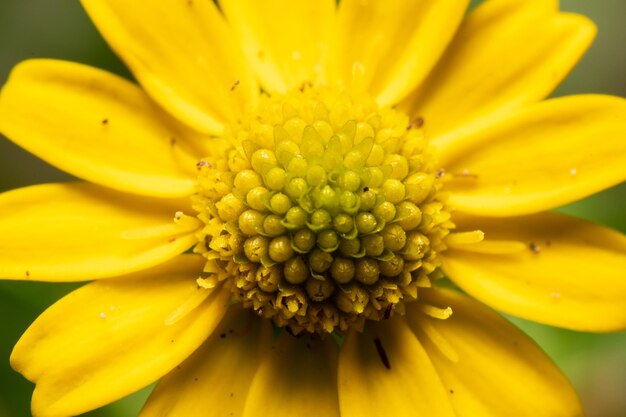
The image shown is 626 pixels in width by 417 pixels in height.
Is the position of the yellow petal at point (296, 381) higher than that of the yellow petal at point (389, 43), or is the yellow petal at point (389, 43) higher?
the yellow petal at point (389, 43)

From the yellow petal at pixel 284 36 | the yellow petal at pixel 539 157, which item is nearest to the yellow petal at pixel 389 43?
the yellow petal at pixel 284 36

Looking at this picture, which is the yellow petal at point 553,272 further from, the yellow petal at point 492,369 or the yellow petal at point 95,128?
the yellow petal at point 95,128

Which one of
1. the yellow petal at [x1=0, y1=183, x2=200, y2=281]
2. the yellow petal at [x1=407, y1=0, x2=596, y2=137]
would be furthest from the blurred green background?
the yellow petal at [x1=407, y1=0, x2=596, y2=137]

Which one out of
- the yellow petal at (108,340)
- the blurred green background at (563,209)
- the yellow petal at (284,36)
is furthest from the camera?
the blurred green background at (563,209)

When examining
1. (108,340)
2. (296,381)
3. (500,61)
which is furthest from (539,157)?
(108,340)

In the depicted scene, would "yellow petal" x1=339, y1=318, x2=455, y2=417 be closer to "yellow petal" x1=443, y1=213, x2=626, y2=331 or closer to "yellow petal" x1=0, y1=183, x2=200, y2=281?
"yellow petal" x1=443, y1=213, x2=626, y2=331
